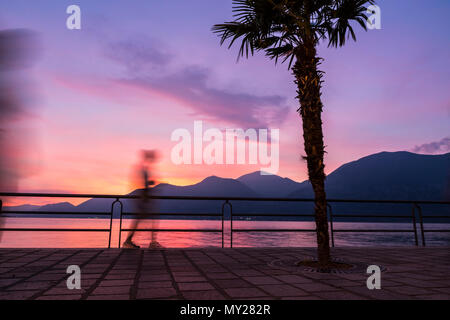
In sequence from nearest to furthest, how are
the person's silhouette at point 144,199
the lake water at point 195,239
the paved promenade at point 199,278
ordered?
the paved promenade at point 199,278 < the person's silhouette at point 144,199 < the lake water at point 195,239

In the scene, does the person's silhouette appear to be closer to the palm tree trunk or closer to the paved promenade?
the paved promenade

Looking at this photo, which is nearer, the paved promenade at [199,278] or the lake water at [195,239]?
the paved promenade at [199,278]

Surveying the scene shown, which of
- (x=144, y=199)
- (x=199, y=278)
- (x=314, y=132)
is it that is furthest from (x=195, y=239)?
(x=199, y=278)

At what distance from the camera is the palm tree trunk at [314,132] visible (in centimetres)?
448

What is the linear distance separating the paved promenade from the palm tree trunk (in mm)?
840

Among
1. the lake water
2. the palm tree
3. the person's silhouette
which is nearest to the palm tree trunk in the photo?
the palm tree

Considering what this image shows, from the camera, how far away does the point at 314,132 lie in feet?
14.7

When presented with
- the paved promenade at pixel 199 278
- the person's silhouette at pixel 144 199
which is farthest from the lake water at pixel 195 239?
Answer: the paved promenade at pixel 199 278

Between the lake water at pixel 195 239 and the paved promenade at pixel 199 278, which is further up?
the paved promenade at pixel 199 278

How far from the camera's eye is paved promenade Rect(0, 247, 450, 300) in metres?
2.76

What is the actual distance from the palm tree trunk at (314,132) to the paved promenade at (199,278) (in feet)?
2.76

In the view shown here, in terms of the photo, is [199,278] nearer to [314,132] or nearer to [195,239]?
[314,132]

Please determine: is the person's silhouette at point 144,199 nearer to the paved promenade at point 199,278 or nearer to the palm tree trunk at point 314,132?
the paved promenade at point 199,278

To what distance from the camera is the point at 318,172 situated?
450 cm
